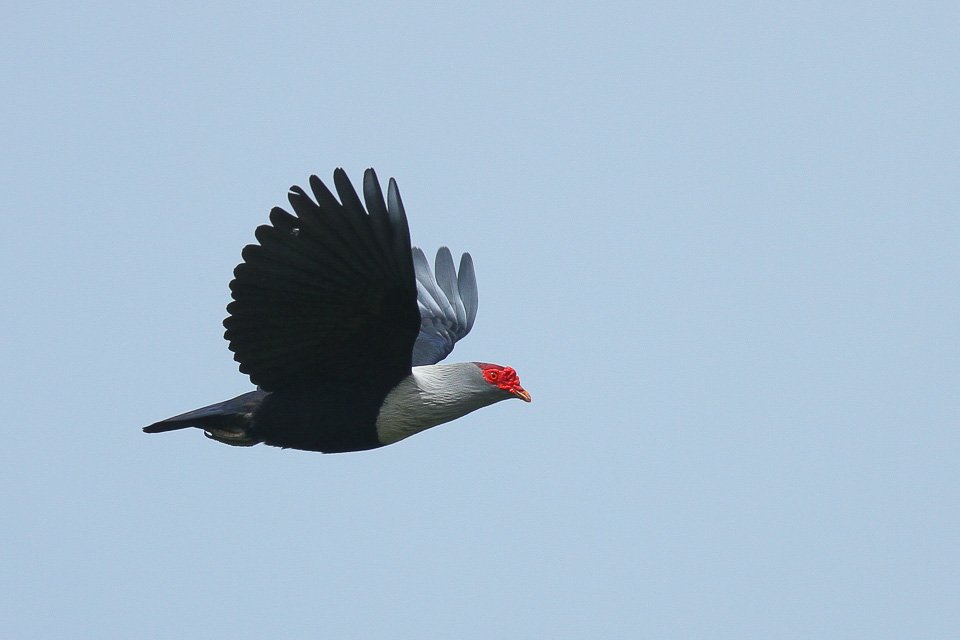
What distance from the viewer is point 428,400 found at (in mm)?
10180

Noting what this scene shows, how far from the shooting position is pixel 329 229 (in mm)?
9109

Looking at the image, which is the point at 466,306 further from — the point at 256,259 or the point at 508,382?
the point at 256,259

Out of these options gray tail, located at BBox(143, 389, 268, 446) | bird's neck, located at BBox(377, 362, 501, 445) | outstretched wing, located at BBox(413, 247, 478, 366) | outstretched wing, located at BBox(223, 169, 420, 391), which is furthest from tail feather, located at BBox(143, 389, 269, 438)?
outstretched wing, located at BBox(413, 247, 478, 366)

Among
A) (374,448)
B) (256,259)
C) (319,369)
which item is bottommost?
(374,448)

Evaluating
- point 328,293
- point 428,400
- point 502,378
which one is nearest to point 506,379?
point 502,378

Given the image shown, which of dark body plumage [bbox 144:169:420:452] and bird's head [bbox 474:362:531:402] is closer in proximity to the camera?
dark body plumage [bbox 144:169:420:452]

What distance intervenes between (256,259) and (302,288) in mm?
387

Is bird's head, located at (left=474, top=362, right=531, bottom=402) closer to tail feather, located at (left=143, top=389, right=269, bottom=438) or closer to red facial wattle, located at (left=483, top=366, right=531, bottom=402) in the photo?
red facial wattle, located at (left=483, top=366, right=531, bottom=402)

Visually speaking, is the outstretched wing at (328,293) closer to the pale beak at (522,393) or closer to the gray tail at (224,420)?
the gray tail at (224,420)

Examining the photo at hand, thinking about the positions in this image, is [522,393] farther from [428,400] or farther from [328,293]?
[328,293]

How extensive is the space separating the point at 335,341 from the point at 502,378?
4.60ft

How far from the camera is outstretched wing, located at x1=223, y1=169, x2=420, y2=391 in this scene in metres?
9.05

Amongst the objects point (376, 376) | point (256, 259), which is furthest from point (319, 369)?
point (256, 259)

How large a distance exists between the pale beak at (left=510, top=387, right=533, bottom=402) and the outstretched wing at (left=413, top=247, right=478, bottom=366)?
83.2 inches
